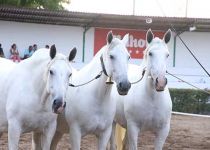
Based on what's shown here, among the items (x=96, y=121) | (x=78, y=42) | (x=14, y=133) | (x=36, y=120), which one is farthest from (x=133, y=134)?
(x=78, y=42)

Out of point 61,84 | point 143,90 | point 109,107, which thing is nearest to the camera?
point 61,84

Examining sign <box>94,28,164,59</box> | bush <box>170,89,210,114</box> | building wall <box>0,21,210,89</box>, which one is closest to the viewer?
bush <box>170,89,210,114</box>

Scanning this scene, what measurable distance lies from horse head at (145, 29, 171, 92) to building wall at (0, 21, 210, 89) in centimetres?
1282

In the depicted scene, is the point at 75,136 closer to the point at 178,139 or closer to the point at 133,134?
the point at 133,134

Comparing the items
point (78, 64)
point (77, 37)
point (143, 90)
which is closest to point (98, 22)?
point (77, 37)

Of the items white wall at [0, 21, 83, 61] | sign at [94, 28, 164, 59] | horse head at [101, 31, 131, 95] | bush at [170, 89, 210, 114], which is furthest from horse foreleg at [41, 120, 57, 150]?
sign at [94, 28, 164, 59]

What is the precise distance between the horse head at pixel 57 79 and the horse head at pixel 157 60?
4.25 ft

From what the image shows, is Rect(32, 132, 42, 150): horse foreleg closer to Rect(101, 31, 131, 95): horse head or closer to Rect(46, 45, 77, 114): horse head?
Rect(46, 45, 77, 114): horse head

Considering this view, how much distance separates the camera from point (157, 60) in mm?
6793

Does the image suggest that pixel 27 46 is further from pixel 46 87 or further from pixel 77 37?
pixel 46 87

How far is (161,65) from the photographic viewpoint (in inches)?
265

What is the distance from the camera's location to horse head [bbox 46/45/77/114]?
18.4ft

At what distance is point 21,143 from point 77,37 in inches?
501

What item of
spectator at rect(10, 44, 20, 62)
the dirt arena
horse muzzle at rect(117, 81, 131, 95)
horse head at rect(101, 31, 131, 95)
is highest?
spectator at rect(10, 44, 20, 62)
